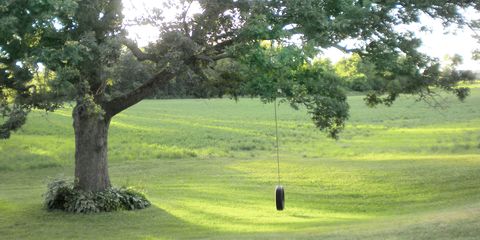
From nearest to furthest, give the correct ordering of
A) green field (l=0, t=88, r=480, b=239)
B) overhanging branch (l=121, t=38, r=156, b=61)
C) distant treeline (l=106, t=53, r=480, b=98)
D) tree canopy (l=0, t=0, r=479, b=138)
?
tree canopy (l=0, t=0, r=479, b=138) < overhanging branch (l=121, t=38, r=156, b=61) < green field (l=0, t=88, r=480, b=239) < distant treeline (l=106, t=53, r=480, b=98)

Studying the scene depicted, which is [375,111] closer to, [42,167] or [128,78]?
[42,167]

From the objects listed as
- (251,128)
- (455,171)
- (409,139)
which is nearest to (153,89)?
(455,171)

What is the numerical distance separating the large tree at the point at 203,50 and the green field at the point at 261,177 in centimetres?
204

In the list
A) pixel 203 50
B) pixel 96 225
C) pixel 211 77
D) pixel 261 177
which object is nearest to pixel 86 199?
pixel 96 225

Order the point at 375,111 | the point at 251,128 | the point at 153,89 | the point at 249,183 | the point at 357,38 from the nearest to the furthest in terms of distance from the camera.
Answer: the point at 357,38 < the point at 153,89 < the point at 249,183 < the point at 251,128 < the point at 375,111

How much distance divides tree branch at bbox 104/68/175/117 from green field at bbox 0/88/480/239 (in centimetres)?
295

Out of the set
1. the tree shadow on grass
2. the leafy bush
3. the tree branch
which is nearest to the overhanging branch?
the tree branch

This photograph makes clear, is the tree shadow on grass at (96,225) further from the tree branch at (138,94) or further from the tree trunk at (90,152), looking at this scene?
the tree branch at (138,94)

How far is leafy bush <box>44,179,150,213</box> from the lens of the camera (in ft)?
64.1

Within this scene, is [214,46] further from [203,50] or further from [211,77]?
[211,77]

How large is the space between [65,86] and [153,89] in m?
5.57

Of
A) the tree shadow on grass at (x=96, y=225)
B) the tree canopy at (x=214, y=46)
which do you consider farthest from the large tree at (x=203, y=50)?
the tree shadow on grass at (x=96, y=225)

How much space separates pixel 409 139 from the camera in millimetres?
44312

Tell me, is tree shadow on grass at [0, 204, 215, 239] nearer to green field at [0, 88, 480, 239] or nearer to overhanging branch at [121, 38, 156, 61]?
green field at [0, 88, 480, 239]
